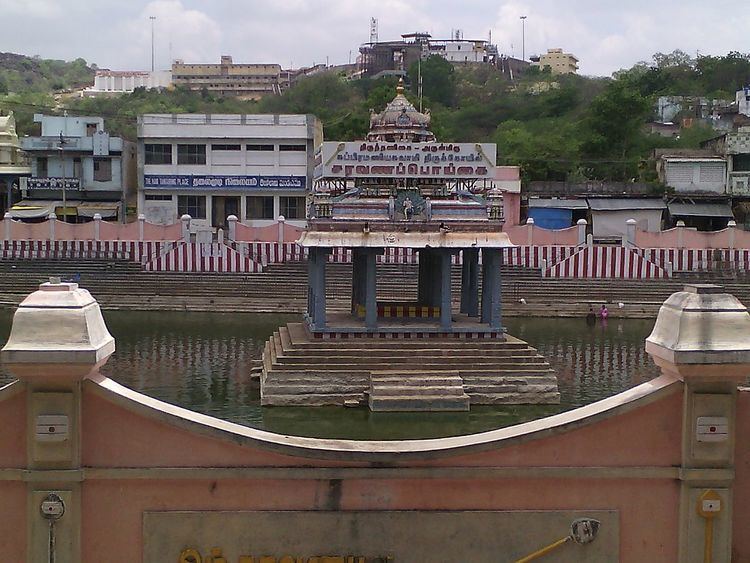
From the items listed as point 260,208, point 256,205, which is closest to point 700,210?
point 260,208

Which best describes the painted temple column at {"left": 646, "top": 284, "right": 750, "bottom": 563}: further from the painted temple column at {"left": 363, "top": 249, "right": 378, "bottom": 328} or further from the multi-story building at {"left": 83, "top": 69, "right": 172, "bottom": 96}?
the multi-story building at {"left": 83, "top": 69, "right": 172, "bottom": 96}

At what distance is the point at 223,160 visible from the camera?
4106 centimetres

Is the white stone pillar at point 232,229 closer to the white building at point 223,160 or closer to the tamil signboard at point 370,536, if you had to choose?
the white building at point 223,160

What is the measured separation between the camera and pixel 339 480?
5035mm

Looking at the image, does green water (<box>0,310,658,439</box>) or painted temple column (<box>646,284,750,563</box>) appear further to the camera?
green water (<box>0,310,658,439</box>)

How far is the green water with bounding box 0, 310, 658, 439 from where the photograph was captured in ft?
46.4

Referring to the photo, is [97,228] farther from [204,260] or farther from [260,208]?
[260,208]

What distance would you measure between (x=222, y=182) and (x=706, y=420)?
37.5m

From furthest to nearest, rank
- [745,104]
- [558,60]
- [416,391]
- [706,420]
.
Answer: [558,60] < [745,104] < [416,391] < [706,420]

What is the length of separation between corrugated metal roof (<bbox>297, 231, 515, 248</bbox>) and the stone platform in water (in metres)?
1.75

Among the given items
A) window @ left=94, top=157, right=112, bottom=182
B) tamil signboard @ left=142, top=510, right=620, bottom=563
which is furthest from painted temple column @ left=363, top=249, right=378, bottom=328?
window @ left=94, top=157, right=112, bottom=182

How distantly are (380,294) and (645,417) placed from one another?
24.2m

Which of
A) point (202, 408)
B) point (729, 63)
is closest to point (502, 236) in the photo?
point (202, 408)

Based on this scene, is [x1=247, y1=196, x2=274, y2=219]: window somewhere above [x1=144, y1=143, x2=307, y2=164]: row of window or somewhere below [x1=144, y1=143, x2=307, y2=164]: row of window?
below
